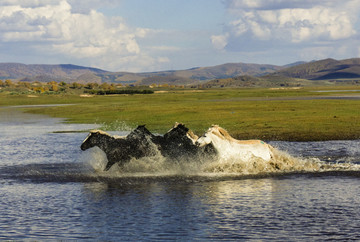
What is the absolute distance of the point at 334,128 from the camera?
138 feet

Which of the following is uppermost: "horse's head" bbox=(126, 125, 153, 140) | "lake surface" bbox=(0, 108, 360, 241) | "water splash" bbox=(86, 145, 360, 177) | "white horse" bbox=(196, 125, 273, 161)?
"horse's head" bbox=(126, 125, 153, 140)

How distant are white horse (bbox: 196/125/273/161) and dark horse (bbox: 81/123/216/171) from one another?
1.31 feet

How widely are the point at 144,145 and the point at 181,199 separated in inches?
240

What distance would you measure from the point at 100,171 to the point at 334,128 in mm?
22992

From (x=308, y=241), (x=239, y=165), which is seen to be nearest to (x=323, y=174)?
(x=239, y=165)

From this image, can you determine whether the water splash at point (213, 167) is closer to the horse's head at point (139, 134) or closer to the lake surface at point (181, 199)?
the lake surface at point (181, 199)

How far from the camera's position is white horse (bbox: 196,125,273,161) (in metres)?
24.0

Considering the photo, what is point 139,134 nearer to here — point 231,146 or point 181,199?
point 231,146

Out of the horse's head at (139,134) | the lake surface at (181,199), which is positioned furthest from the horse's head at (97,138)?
the lake surface at (181,199)

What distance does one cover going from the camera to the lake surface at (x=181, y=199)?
49.3 ft

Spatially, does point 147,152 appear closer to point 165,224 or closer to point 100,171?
point 100,171

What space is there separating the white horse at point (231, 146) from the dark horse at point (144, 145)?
399mm

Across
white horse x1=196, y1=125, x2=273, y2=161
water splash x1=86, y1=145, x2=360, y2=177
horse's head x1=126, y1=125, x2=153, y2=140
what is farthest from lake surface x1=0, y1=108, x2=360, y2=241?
horse's head x1=126, y1=125, x2=153, y2=140

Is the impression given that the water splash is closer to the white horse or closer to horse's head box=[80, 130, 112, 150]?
the white horse
